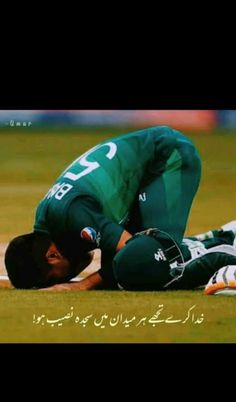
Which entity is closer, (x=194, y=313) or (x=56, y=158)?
(x=194, y=313)

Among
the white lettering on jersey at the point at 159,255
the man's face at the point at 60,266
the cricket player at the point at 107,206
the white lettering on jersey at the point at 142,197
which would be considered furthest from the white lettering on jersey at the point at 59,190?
the white lettering on jersey at the point at 159,255

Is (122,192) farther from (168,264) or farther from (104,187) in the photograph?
(168,264)

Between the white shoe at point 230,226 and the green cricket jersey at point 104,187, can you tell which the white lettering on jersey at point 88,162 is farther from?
the white shoe at point 230,226

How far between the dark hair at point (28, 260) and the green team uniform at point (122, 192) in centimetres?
5

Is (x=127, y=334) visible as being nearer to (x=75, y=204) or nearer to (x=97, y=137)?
(x=75, y=204)

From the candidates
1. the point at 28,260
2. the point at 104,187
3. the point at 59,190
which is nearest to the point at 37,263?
the point at 28,260

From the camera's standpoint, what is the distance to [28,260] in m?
4.59

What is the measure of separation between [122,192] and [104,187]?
9cm

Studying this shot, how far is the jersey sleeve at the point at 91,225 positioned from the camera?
4.52 m

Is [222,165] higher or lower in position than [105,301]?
higher

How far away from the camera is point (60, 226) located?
4.55 metres

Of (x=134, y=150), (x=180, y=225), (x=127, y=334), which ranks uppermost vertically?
(x=134, y=150)

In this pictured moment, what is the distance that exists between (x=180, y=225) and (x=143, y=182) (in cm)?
25

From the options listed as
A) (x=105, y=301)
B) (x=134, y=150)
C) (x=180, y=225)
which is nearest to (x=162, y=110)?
(x=134, y=150)
